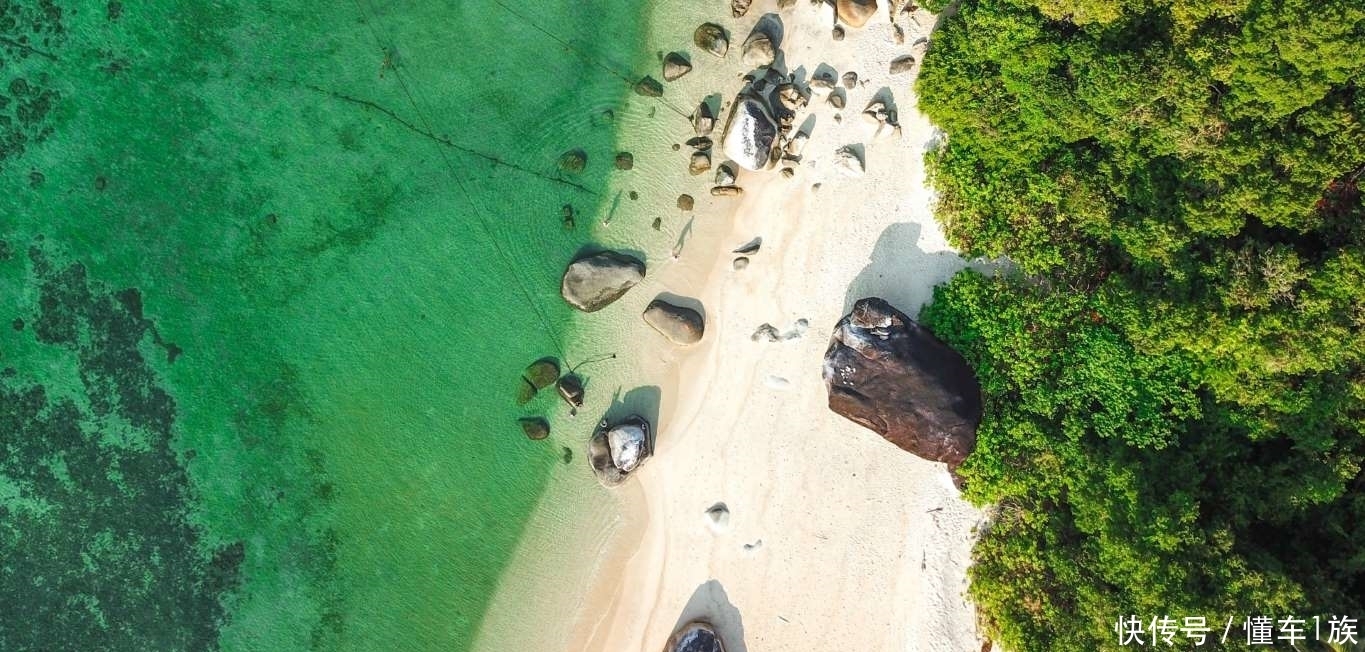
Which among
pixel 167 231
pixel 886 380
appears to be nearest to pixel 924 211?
pixel 886 380

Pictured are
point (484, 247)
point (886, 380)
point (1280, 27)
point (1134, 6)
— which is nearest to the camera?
point (1280, 27)

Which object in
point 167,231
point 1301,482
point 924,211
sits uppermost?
point 924,211

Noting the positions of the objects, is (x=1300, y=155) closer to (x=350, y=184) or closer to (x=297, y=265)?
(x=350, y=184)

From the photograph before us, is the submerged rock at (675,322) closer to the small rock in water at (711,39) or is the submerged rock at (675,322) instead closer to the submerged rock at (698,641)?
the small rock in water at (711,39)

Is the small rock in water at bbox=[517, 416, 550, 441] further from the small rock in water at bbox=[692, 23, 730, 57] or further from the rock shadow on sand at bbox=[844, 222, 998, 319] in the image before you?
the small rock in water at bbox=[692, 23, 730, 57]

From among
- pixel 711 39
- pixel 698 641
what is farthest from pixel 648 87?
pixel 698 641

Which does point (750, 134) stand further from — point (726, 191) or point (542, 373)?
point (542, 373)
